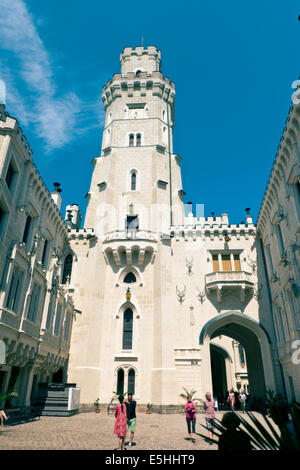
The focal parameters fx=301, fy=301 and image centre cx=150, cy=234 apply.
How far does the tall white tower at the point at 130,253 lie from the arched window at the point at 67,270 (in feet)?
2.31

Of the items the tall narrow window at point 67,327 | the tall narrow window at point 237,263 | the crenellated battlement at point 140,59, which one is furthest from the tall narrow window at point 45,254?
the crenellated battlement at point 140,59

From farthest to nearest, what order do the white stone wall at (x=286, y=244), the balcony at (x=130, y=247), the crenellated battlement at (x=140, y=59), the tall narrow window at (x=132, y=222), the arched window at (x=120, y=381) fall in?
the crenellated battlement at (x=140, y=59), the tall narrow window at (x=132, y=222), the balcony at (x=130, y=247), the arched window at (x=120, y=381), the white stone wall at (x=286, y=244)

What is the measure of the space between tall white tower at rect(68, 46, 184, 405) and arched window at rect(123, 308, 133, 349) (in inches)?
3.3

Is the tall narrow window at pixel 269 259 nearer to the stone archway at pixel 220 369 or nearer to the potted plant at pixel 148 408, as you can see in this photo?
the potted plant at pixel 148 408

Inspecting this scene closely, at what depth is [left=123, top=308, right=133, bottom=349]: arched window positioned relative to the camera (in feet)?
83.8

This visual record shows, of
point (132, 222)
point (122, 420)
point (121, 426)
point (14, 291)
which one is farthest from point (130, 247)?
point (121, 426)

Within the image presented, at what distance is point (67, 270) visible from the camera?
29.4m

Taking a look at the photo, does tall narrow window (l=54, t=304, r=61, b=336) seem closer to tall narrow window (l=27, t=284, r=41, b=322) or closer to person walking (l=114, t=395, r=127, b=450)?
tall narrow window (l=27, t=284, r=41, b=322)

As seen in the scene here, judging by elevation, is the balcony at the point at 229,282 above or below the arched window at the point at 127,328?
above

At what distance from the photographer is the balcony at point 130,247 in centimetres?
2742

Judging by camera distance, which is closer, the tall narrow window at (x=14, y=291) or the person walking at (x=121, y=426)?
the person walking at (x=121, y=426)

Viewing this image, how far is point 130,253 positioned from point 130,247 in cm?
57

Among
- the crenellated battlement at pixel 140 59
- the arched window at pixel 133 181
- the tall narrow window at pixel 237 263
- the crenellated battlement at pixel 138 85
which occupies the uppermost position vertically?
the crenellated battlement at pixel 140 59

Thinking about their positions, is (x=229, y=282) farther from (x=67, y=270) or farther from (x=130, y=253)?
(x=67, y=270)
